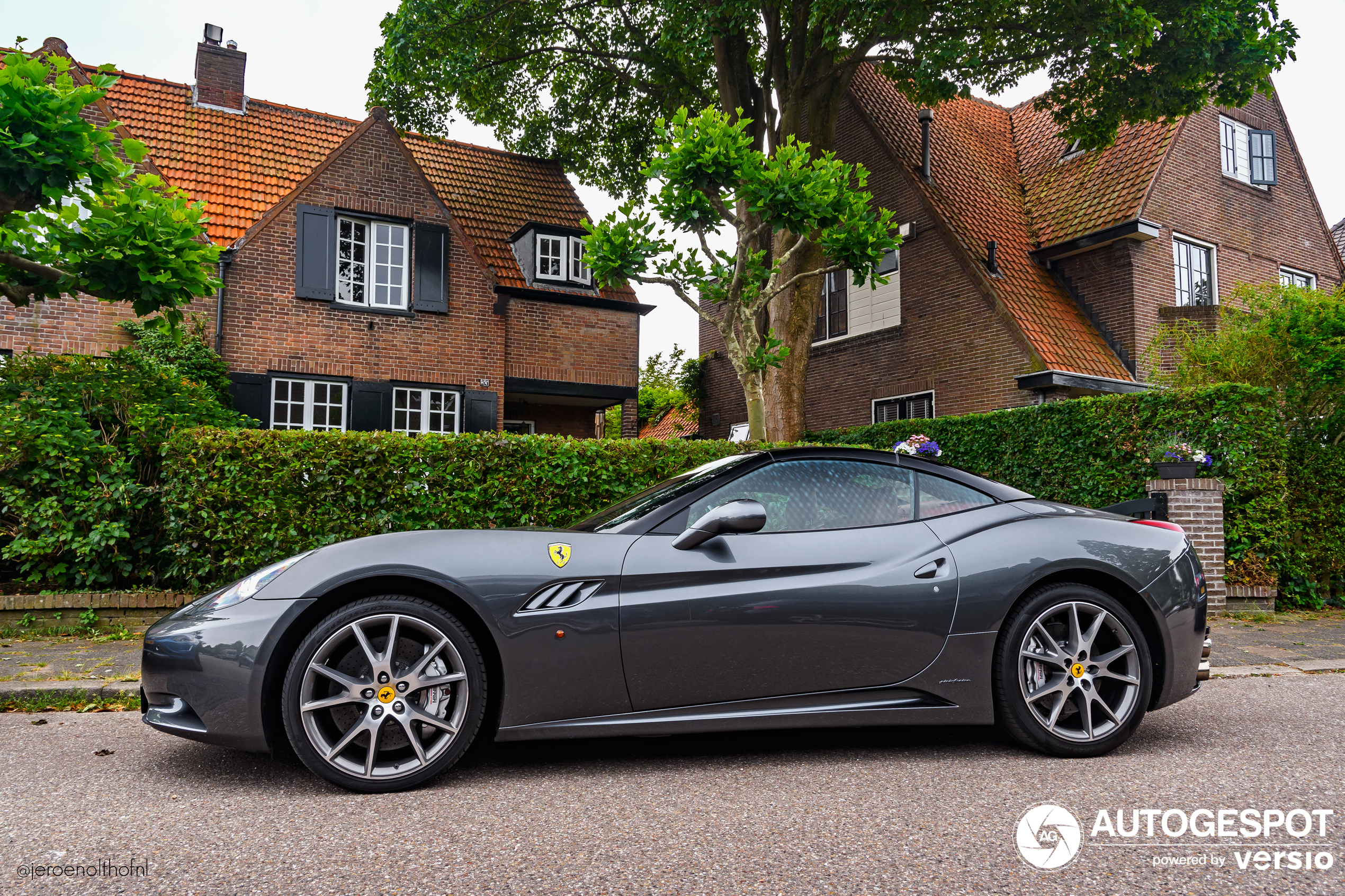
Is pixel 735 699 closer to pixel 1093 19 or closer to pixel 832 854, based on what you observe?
pixel 832 854

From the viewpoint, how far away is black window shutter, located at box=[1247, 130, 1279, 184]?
62.6ft

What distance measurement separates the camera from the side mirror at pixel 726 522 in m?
3.31

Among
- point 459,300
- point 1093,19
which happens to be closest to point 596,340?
point 459,300

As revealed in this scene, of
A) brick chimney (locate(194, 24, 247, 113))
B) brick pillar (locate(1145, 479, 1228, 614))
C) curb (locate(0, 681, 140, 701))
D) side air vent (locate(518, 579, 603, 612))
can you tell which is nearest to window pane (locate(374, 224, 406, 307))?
brick chimney (locate(194, 24, 247, 113))

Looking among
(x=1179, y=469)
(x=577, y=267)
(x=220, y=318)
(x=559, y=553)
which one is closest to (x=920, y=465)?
(x=559, y=553)

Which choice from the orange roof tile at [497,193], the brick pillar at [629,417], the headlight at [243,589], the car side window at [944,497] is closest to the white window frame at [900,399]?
the brick pillar at [629,417]

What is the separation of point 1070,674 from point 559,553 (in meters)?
2.17

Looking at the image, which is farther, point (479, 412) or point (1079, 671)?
point (479, 412)

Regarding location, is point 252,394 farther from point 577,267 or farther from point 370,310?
point 577,267

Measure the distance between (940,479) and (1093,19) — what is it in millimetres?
11224

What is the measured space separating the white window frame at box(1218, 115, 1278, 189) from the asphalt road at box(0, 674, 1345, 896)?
18.3 metres

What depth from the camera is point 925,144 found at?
60.1 ft

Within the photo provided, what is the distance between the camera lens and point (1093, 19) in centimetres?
1210

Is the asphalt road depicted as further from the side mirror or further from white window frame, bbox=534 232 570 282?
white window frame, bbox=534 232 570 282
